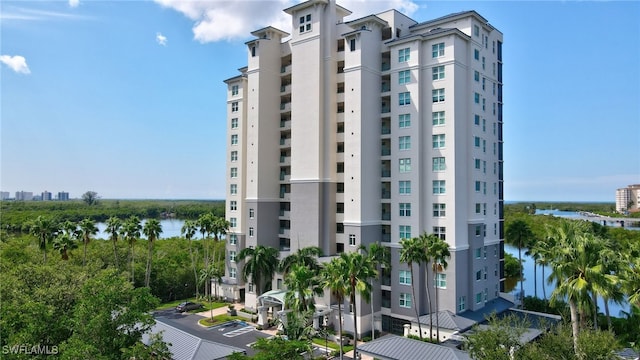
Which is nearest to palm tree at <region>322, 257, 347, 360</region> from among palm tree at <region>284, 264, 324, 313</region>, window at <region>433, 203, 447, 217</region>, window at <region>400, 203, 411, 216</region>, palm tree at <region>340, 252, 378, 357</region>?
palm tree at <region>340, 252, 378, 357</region>

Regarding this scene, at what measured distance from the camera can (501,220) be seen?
43562mm

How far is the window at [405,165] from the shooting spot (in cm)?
3812

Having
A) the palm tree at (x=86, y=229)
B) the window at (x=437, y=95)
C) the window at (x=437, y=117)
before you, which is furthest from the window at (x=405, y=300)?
the palm tree at (x=86, y=229)

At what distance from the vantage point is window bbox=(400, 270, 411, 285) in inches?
1457

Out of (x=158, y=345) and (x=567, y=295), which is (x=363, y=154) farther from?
(x=158, y=345)

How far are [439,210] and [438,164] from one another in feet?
13.4

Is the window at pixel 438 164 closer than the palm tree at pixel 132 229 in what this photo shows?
Yes

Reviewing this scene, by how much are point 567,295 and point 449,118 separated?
810 inches

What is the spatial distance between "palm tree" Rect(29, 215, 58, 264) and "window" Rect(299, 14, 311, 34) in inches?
1356

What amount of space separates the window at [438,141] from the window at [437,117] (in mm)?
1150

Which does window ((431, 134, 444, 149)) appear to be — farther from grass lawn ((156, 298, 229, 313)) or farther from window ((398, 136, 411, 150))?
grass lawn ((156, 298, 229, 313))

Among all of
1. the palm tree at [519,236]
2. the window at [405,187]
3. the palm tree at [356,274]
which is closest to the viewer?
the palm tree at [356,274]

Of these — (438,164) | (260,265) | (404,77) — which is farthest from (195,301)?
(404,77)

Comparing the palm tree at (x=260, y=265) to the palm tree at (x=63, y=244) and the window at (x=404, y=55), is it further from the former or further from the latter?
the window at (x=404, y=55)
